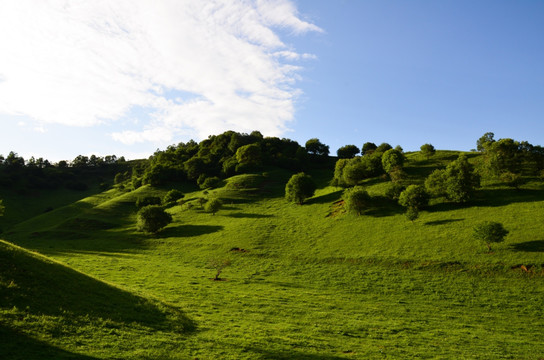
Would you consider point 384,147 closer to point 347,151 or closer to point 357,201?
point 347,151

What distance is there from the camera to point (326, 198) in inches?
3607

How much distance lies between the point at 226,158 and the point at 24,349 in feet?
477

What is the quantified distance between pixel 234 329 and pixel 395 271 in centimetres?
3308

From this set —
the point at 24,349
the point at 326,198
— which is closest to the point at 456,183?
the point at 326,198

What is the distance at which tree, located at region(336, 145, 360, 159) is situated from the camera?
540ft

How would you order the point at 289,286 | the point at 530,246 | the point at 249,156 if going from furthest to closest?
the point at 249,156 → the point at 530,246 → the point at 289,286

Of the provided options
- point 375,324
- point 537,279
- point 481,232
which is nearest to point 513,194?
point 481,232

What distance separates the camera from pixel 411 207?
6588 centimetres

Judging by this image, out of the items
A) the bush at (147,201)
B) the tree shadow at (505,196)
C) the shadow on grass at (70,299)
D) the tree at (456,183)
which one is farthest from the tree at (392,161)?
the bush at (147,201)

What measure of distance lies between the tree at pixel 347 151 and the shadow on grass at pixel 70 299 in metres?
149

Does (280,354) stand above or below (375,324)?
above

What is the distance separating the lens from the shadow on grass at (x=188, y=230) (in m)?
76.2

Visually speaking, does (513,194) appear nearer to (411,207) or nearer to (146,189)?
(411,207)

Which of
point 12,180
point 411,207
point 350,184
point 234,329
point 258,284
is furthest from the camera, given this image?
point 12,180
